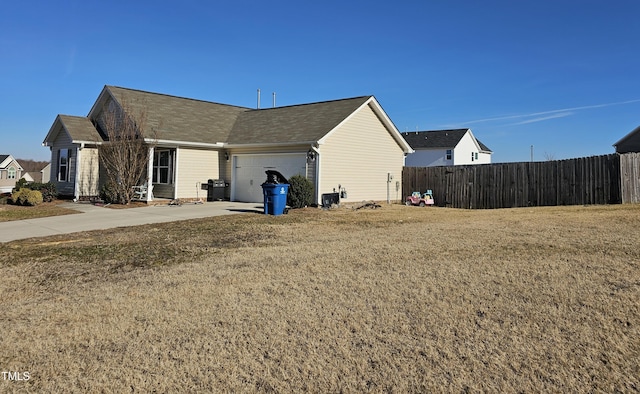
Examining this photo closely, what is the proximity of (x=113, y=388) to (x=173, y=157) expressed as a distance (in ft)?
57.9

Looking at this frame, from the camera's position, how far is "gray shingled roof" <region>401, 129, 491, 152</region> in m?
42.4

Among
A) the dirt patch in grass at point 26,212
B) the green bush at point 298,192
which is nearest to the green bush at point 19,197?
the dirt patch in grass at point 26,212

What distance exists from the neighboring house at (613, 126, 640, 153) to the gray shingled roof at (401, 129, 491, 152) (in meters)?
13.9

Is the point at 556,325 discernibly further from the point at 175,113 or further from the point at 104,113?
the point at 104,113

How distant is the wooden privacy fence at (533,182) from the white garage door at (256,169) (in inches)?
265

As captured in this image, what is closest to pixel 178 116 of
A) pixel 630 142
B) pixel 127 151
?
pixel 127 151

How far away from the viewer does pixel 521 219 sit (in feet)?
38.9

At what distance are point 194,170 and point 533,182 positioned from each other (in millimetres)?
15438

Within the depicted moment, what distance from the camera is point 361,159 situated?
62.5 feet

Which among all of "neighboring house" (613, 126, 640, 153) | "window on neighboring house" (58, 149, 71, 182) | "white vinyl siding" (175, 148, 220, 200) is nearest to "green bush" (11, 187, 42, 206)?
"window on neighboring house" (58, 149, 71, 182)

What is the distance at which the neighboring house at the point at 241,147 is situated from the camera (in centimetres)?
1778

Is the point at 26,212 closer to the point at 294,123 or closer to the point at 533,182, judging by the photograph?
the point at 294,123

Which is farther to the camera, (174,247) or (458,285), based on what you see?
(174,247)

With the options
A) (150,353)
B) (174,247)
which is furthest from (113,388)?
(174,247)
